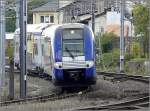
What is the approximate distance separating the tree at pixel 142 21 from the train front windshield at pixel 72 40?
66.8 ft

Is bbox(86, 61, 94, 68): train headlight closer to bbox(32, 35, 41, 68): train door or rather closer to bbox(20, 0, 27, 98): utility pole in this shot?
bbox(20, 0, 27, 98): utility pole

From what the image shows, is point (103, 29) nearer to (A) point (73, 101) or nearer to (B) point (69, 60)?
(B) point (69, 60)

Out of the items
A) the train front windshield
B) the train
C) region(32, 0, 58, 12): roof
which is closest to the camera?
the train

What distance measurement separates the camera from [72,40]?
23531 mm

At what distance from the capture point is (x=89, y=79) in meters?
23.4

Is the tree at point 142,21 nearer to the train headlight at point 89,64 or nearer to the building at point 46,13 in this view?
the train headlight at point 89,64

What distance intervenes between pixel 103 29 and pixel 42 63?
3577 cm

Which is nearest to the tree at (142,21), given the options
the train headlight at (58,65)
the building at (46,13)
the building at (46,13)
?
the train headlight at (58,65)

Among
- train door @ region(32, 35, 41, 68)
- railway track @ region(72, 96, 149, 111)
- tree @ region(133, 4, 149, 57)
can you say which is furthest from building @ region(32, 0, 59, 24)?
railway track @ region(72, 96, 149, 111)

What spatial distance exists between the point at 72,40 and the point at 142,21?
21663 millimetres

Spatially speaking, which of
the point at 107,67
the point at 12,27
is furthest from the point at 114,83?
the point at 12,27

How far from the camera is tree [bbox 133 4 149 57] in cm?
4381

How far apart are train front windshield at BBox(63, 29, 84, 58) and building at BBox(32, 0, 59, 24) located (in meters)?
60.7

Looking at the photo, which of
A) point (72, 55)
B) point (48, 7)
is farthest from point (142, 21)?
point (48, 7)
